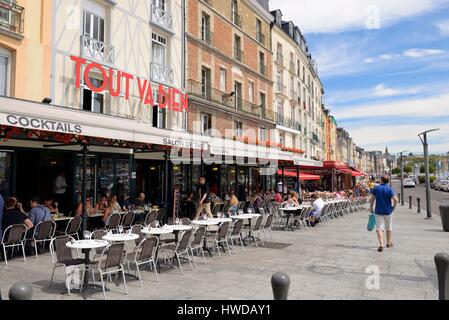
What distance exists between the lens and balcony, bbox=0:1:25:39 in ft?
35.8

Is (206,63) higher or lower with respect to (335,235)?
higher

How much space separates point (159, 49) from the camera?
17.5 metres

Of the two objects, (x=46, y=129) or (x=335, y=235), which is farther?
(x=335, y=235)

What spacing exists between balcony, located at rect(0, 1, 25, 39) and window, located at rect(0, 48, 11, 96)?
2.14 ft

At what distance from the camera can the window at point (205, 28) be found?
68.1ft

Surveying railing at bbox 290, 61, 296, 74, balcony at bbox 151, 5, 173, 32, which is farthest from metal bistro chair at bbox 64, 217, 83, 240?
railing at bbox 290, 61, 296, 74

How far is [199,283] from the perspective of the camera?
5.95 meters

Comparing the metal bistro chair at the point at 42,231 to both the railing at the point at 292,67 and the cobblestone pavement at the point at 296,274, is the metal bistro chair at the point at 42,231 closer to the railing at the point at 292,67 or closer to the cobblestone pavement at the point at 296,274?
the cobblestone pavement at the point at 296,274

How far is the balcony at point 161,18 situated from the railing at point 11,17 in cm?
626

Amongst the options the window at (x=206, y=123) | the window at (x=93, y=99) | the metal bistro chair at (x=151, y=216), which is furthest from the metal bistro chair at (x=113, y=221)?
the window at (x=206, y=123)

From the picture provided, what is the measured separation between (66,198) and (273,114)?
19621mm

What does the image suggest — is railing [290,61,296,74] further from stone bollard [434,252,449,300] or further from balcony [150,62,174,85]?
stone bollard [434,252,449,300]
